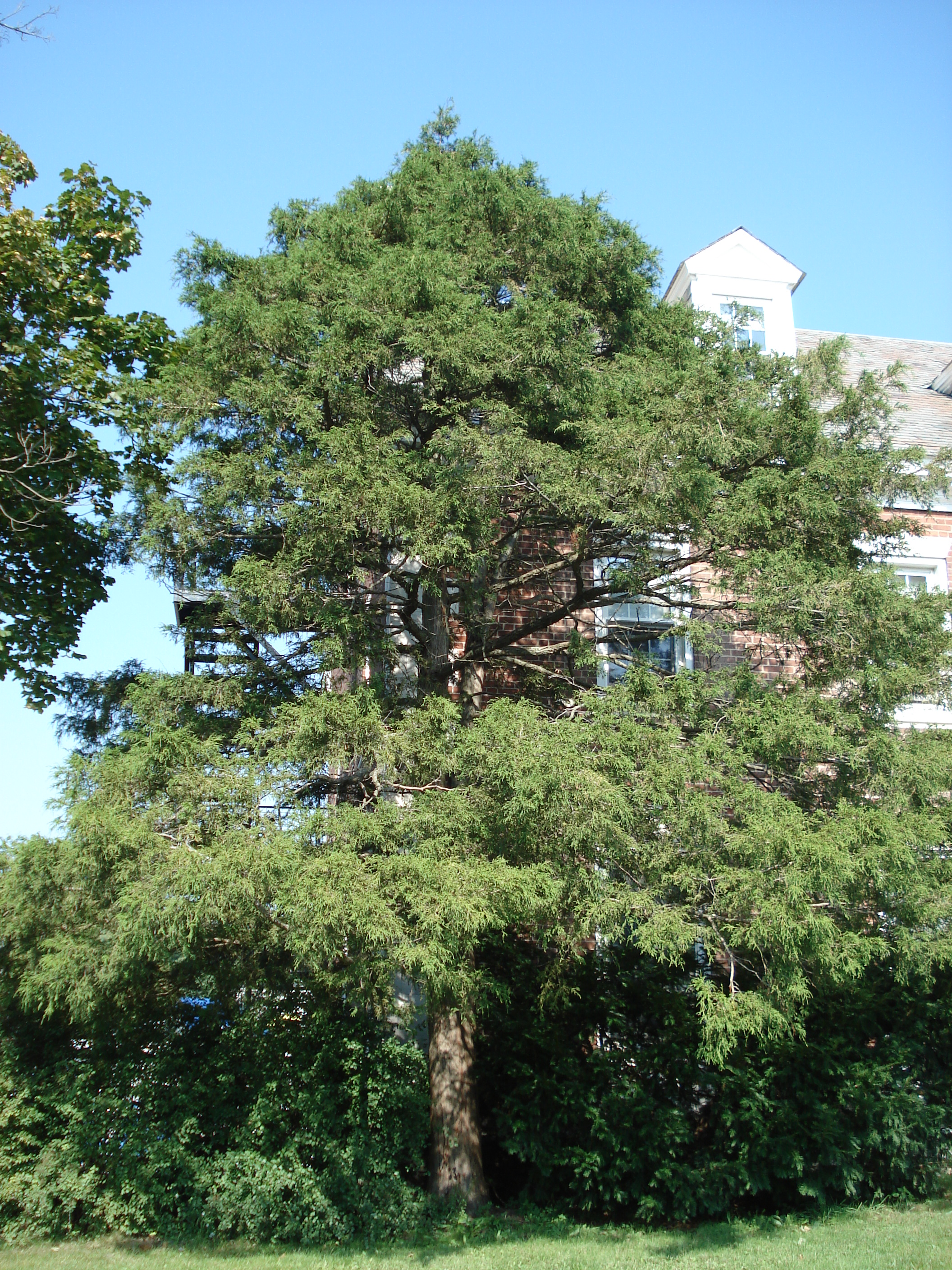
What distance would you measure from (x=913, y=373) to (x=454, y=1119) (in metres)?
14.1

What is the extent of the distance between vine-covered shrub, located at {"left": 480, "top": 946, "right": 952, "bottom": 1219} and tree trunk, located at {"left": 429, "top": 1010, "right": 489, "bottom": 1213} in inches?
13.9

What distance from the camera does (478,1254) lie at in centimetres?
736

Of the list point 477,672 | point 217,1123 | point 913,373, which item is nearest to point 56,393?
point 477,672

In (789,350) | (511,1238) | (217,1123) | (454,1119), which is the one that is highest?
(789,350)

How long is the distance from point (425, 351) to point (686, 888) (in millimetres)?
4767

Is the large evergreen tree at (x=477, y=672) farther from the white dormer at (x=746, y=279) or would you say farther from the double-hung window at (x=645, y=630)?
the white dormer at (x=746, y=279)

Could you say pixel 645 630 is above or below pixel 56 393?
below

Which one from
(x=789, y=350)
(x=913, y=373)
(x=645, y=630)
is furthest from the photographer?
(x=913, y=373)

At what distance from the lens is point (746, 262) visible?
14.2 meters

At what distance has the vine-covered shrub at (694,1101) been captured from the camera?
28.3ft

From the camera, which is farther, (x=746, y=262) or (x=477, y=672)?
(x=746, y=262)

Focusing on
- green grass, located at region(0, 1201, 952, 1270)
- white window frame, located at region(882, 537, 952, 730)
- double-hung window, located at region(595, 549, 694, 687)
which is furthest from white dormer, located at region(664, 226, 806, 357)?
green grass, located at region(0, 1201, 952, 1270)

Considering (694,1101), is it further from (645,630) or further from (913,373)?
(913,373)

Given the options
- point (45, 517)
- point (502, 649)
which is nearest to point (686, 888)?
point (502, 649)
